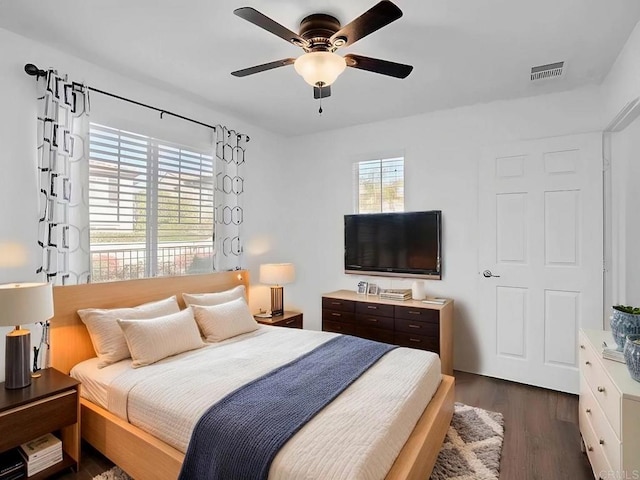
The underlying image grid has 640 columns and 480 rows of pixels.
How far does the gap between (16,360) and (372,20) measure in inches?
105

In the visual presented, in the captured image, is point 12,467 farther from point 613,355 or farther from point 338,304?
point 613,355

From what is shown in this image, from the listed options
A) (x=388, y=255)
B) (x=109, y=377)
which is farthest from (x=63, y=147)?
(x=388, y=255)

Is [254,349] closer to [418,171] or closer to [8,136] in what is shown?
[8,136]

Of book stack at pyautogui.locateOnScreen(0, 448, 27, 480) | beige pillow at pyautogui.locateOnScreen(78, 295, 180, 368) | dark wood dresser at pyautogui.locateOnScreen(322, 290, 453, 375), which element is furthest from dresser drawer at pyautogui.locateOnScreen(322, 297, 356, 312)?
book stack at pyautogui.locateOnScreen(0, 448, 27, 480)

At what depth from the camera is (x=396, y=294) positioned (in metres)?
3.74

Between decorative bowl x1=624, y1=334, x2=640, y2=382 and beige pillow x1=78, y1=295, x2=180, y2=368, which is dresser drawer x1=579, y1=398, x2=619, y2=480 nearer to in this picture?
decorative bowl x1=624, y1=334, x2=640, y2=382

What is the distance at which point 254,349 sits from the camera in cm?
265

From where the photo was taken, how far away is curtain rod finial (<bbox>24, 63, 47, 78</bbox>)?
7.84ft

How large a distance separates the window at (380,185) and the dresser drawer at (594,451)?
248 centimetres

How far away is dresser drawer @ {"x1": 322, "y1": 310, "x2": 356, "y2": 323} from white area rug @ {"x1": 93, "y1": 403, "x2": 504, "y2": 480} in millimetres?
1361

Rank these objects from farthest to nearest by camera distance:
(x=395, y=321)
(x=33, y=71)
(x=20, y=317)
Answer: (x=395, y=321), (x=33, y=71), (x=20, y=317)

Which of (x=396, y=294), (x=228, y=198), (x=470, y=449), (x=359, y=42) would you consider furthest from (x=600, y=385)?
(x=228, y=198)

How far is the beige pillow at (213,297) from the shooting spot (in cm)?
314

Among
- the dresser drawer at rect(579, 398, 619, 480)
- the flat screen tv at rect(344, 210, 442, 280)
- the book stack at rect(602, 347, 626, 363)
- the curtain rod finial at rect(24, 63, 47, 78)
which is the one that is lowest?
the dresser drawer at rect(579, 398, 619, 480)
